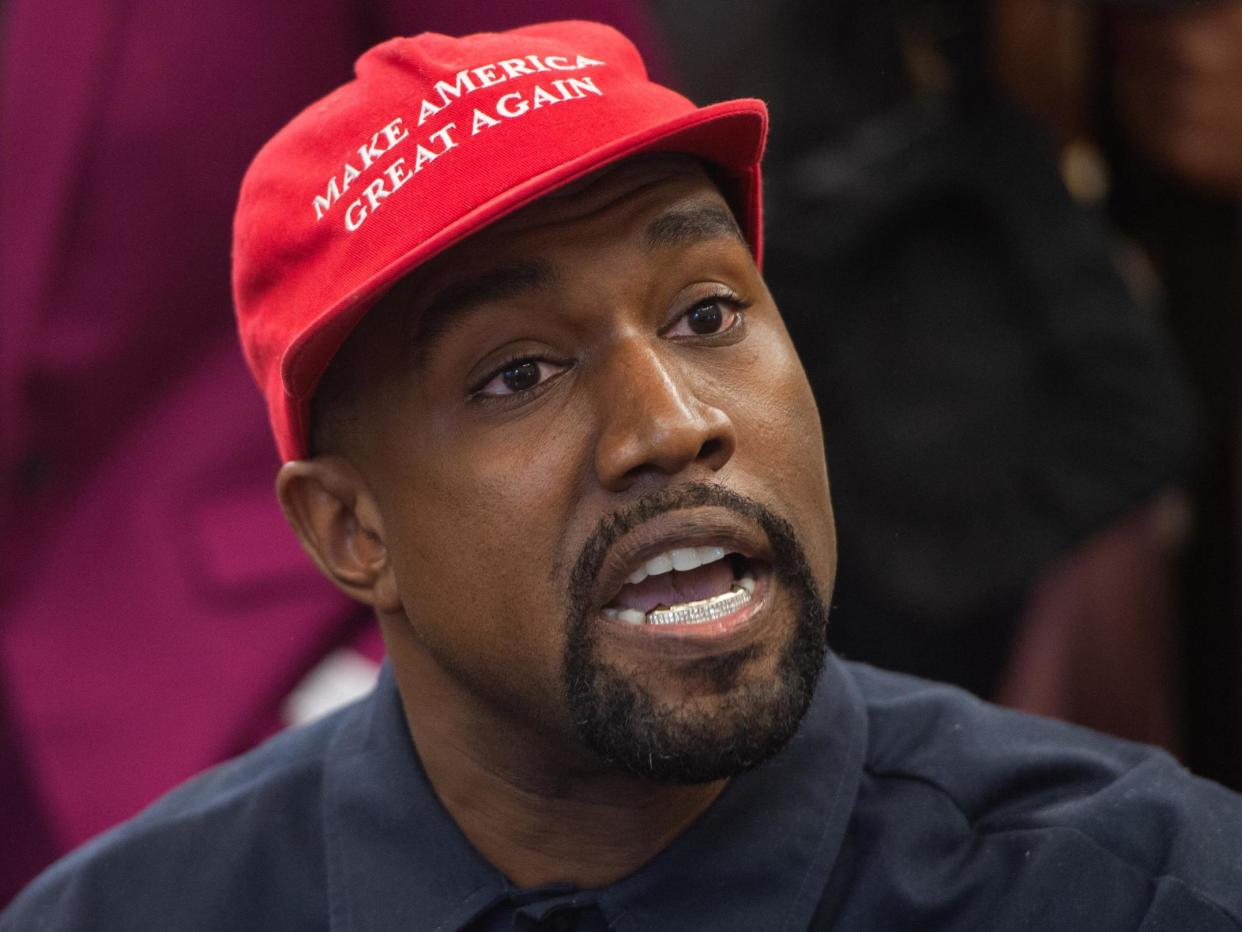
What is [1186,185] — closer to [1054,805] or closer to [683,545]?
[1054,805]

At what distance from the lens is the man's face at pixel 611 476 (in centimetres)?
156

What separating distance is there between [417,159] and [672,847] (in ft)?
2.12

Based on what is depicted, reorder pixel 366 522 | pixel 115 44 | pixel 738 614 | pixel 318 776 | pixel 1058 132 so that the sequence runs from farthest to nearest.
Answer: pixel 1058 132, pixel 115 44, pixel 318 776, pixel 366 522, pixel 738 614

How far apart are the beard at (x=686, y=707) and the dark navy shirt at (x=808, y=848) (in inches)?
6.2

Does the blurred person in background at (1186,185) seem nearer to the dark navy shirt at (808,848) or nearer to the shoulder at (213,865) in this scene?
the dark navy shirt at (808,848)

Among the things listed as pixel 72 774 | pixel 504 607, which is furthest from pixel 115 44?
pixel 504 607

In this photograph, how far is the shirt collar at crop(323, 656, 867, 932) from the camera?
65.9 inches

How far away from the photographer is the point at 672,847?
5.61 feet

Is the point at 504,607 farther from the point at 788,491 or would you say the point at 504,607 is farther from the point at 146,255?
the point at 146,255

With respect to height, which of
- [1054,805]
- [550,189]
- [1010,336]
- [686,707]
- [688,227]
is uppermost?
[550,189]

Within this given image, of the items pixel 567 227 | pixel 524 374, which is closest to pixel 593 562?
pixel 524 374

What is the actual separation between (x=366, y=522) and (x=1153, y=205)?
1747 mm

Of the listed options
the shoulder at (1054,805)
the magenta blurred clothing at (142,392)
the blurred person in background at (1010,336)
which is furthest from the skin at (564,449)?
the blurred person in background at (1010,336)

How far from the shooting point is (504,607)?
1641 millimetres
